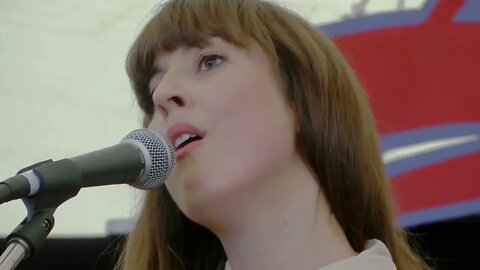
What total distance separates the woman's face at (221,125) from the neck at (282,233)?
0.07ft

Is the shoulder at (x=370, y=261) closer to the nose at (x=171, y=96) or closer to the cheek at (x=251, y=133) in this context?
the cheek at (x=251, y=133)

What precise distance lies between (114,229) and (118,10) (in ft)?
1.64

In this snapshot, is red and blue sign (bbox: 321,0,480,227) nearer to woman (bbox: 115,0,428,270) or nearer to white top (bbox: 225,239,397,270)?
woman (bbox: 115,0,428,270)

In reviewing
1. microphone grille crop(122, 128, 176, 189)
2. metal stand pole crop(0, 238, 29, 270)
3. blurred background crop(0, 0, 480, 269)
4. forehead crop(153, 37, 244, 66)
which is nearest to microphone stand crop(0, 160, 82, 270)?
metal stand pole crop(0, 238, 29, 270)

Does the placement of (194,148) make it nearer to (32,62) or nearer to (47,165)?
(47,165)

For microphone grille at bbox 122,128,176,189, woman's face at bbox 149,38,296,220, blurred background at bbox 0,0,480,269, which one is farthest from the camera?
blurred background at bbox 0,0,480,269

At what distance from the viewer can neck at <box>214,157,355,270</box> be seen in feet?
3.06

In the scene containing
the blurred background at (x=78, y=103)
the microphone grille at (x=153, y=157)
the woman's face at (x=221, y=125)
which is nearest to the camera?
the microphone grille at (x=153, y=157)

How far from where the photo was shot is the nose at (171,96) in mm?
925

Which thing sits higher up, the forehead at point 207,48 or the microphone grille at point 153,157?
the forehead at point 207,48

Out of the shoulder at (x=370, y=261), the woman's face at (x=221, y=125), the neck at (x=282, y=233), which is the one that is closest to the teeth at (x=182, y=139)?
the woman's face at (x=221, y=125)

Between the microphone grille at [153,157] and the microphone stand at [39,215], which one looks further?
the microphone grille at [153,157]

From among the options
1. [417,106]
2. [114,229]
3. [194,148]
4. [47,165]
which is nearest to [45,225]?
[47,165]

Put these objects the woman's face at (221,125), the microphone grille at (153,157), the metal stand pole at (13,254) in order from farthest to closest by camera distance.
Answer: the woman's face at (221,125)
the microphone grille at (153,157)
the metal stand pole at (13,254)
